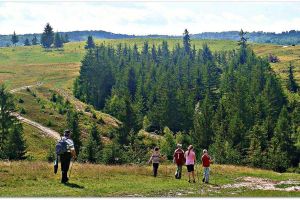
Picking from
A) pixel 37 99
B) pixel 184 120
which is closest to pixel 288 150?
pixel 184 120

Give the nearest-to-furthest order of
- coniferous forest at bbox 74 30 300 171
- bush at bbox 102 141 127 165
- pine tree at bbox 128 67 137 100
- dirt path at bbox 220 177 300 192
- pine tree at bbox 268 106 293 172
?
dirt path at bbox 220 177 300 192
bush at bbox 102 141 127 165
pine tree at bbox 268 106 293 172
coniferous forest at bbox 74 30 300 171
pine tree at bbox 128 67 137 100

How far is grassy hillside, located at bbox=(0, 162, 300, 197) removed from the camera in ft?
81.1

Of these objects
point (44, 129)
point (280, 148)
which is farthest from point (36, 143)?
point (280, 148)

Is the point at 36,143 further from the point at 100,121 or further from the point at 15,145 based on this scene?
the point at 100,121

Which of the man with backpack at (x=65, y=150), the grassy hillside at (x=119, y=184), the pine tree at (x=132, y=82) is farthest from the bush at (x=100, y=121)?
the man with backpack at (x=65, y=150)

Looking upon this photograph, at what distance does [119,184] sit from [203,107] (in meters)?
82.5

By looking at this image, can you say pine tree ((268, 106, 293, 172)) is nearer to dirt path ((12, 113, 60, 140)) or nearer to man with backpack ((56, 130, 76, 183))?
dirt path ((12, 113, 60, 140))

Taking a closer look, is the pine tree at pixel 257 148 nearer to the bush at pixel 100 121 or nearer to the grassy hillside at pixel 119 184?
the bush at pixel 100 121

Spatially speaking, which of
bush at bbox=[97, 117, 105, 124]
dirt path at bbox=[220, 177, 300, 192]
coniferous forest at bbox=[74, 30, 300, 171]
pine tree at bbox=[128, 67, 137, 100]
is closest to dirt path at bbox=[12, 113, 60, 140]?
coniferous forest at bbox=[74, 30, 300, 171]

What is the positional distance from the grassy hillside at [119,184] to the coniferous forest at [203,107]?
43577mm

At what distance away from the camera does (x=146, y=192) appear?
84.7ft

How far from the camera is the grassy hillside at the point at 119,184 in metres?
24.7

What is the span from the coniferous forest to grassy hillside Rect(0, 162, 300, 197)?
1716 inches

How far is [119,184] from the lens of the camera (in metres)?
28.0
